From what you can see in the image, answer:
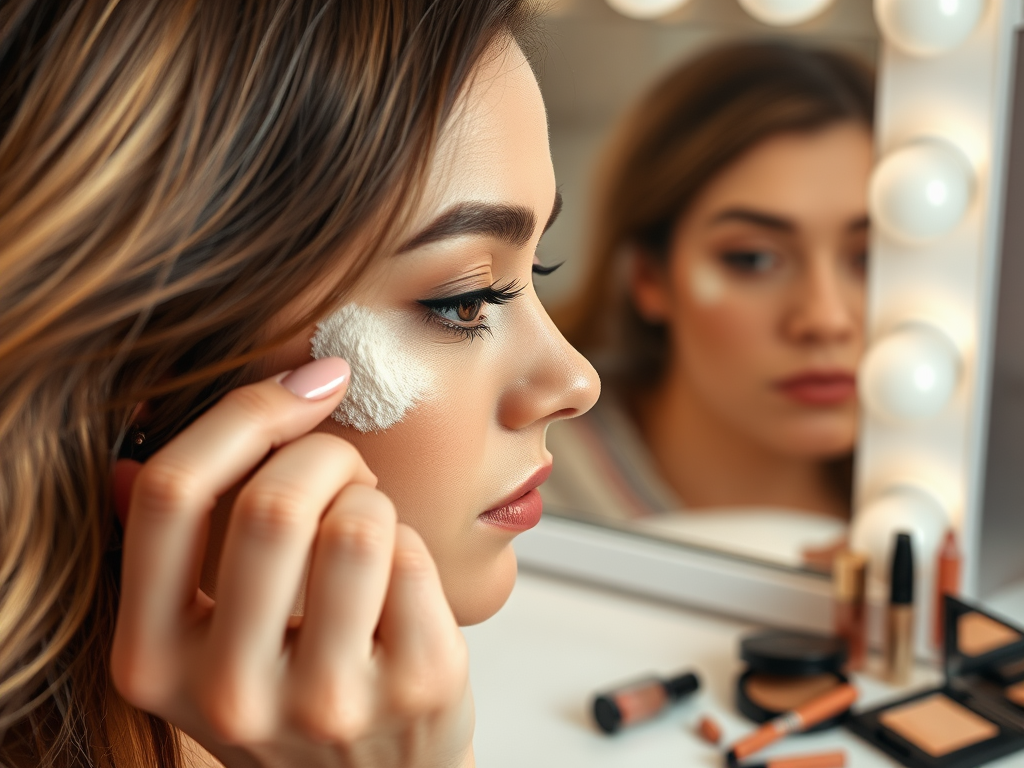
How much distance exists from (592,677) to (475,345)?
0.52m

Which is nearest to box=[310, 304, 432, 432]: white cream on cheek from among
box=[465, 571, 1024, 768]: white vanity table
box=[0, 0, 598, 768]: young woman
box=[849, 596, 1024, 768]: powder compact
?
box=[0, 0, 598, 768]: young woman

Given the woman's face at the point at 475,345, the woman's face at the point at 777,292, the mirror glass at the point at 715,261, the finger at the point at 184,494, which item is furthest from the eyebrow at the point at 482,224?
the woman's face at the point at 777,292

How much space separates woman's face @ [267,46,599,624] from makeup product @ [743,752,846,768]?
1.18 feet

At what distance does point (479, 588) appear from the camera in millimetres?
606

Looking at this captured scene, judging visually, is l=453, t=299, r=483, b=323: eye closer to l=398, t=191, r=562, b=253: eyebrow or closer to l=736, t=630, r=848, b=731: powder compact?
l=398, t=191, r=562, b=253: eyebrow

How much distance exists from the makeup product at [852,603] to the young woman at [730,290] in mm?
81

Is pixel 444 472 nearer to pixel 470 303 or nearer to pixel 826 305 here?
pixel 470 303

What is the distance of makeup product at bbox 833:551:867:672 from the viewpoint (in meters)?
0.98

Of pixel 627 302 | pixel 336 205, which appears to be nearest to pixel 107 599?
pixel 336 205

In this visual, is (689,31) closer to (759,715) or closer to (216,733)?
(759,715)

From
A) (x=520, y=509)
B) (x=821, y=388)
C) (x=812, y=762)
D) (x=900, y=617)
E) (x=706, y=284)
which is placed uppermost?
(x=706, y=284)

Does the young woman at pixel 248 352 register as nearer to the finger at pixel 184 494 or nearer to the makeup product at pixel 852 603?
the finger at pixel 184 494

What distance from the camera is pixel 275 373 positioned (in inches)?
21.1

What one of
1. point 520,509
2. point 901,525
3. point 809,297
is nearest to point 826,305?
point 809,297
